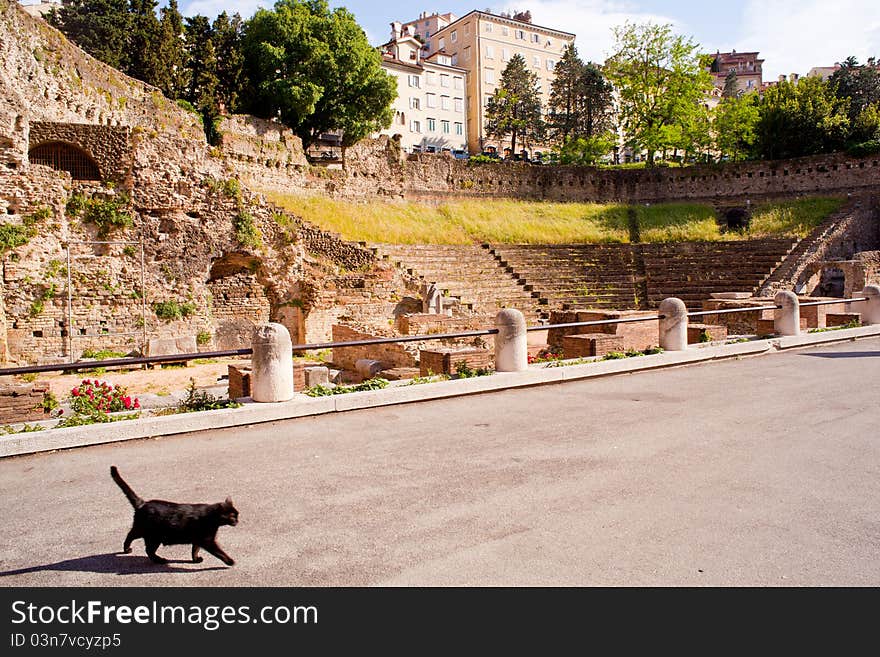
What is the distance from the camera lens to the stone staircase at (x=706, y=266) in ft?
95.5

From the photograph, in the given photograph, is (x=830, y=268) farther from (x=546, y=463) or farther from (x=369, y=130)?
(x=546, y=463)

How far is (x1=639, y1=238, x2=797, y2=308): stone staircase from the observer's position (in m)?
29.1

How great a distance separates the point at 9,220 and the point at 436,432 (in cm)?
1408

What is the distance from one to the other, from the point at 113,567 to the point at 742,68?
109 m

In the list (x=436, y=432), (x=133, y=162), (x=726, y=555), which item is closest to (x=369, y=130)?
(x=133, y=162)

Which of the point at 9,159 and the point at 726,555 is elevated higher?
the point at 9,159

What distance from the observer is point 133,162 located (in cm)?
1867

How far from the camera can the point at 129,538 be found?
4645 millimetres

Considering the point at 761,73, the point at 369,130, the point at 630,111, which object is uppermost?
the point at 761,73

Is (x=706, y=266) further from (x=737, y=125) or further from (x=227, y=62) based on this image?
(x=227, y=62)

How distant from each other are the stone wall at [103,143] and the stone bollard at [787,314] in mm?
16562

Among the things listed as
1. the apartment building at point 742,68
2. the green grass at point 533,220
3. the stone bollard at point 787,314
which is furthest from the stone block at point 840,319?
the apartment building at point 742,68

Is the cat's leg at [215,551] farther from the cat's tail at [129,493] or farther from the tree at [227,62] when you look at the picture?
the tree at [227,62]

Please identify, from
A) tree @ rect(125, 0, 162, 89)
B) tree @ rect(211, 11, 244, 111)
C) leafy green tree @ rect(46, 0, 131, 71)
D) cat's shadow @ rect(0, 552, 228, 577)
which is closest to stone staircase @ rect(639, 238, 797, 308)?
tree @ rect(211, 11, 244, 111)
